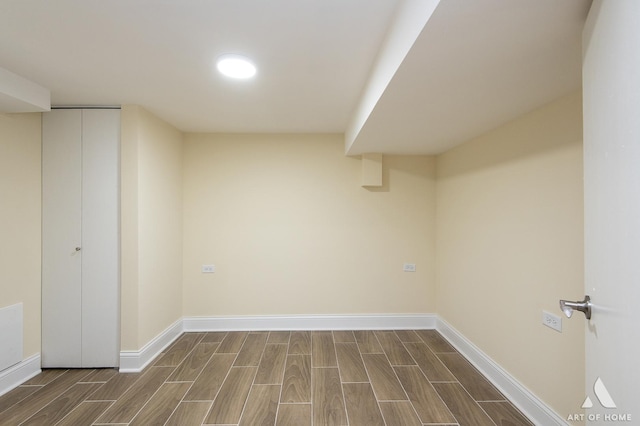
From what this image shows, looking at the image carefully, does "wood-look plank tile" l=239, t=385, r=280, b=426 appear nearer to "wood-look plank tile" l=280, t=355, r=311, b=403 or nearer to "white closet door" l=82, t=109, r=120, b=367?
"wood-look plank tile" l=280, t=355, r=311, b=403

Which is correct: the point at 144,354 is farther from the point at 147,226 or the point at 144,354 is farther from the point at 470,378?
the point at 470,378

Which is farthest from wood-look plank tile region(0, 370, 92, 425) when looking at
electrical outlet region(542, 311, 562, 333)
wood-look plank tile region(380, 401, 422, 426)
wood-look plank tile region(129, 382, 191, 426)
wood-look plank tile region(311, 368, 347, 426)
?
electrical outlet region(542, 311, 562, 333)

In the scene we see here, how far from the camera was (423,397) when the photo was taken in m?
1.98

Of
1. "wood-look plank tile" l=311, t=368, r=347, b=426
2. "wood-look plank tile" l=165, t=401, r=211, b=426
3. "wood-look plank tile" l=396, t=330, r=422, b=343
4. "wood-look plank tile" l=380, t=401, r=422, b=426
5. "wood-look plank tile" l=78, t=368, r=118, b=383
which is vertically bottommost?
"wood-look plank tile" l=396, t=330, r=422, b=343

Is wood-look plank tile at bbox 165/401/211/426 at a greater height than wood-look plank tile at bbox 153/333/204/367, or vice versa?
wood-look plank tile at bbox 165/401/211/426

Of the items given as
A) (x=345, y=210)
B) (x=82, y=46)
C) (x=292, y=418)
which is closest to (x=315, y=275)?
(x=345, y=210)

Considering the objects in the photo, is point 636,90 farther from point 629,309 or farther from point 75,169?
point 75,169

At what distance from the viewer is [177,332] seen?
9.88ft

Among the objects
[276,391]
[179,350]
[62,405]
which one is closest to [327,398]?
[276,391]

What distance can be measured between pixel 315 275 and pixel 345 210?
2.84ft

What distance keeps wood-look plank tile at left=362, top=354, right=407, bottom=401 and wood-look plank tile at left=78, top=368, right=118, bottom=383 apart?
7.21 ft

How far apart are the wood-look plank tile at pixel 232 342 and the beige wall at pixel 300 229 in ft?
0.78

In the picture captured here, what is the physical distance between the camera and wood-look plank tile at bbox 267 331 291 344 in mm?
2874

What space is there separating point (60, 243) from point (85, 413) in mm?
1383
